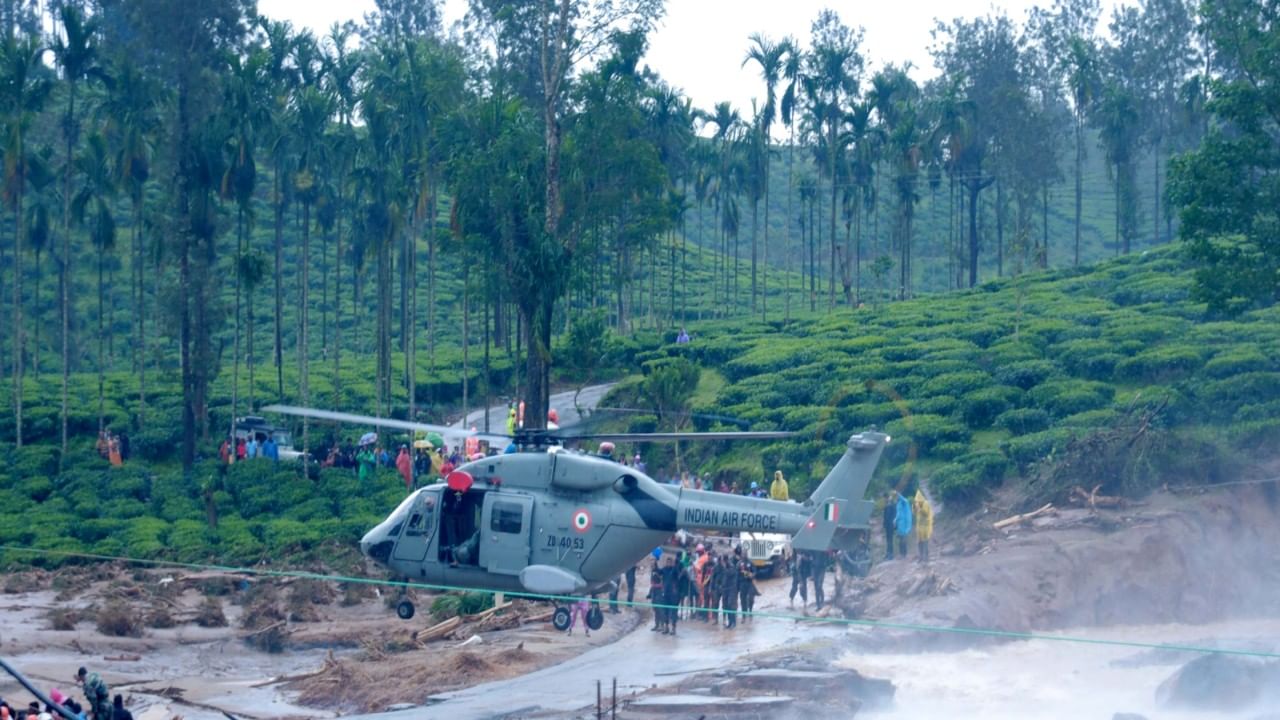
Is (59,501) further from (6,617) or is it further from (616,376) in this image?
(616,376)

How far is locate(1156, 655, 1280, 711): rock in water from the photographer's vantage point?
18.5m

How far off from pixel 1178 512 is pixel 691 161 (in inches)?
1716

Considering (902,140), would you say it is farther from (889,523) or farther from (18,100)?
(18,100)

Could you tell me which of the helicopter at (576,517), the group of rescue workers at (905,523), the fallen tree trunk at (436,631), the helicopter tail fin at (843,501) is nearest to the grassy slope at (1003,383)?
the group of rescue workers at (905,523)

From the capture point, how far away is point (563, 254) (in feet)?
103

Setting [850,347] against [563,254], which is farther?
[850,347]

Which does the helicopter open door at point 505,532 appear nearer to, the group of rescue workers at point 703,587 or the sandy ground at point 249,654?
the sandy ground at point 249,654

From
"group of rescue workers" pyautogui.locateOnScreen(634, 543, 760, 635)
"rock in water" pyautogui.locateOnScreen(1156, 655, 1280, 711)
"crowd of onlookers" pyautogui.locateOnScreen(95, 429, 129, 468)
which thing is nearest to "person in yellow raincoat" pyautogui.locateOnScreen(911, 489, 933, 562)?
"group of rescue workers" pyautogui.locateOnScreen(634, 543, 760, 635)

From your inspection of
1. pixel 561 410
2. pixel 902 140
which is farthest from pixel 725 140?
pixel 561 410

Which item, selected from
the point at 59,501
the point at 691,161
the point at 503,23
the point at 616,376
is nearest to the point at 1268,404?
the point at 503,23

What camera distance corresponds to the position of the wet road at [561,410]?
1678 inches

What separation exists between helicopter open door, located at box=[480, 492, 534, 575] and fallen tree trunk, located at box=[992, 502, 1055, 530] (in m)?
11.7

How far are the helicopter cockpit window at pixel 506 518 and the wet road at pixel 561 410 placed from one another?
2180 cm

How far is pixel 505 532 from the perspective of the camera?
19.0 m
